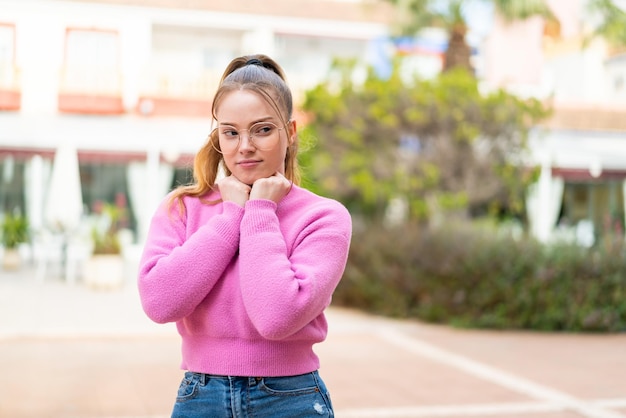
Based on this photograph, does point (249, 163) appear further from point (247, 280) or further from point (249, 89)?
point (247, 280)

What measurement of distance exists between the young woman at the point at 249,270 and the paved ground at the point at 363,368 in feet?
11.8

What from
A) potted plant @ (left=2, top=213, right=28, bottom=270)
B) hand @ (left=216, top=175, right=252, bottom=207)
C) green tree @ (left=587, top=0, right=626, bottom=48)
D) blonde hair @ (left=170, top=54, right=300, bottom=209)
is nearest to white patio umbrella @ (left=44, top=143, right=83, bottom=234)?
potted plant @ (left=2, top=213, right=28, bottom=270)

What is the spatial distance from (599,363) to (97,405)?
4.57 m

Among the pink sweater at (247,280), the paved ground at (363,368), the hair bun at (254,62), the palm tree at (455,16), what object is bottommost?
the paved ground at (363,368)

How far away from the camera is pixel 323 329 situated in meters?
1.90

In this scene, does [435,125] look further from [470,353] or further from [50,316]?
Result: [50,316]

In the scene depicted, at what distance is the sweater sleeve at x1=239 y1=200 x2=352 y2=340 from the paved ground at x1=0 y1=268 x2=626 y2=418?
367cm

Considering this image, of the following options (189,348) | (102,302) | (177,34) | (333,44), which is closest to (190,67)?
(177,34)

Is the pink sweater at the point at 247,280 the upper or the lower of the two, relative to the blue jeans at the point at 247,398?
upper

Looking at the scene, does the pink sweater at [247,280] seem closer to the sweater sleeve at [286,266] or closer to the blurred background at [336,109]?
the sweater sleeve at [286,266]

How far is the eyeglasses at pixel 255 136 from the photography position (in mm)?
1823

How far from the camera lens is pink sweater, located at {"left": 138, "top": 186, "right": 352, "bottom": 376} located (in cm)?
172

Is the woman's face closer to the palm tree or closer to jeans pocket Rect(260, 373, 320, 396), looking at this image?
jeans pocket Rect(260, 373, 320, 396)

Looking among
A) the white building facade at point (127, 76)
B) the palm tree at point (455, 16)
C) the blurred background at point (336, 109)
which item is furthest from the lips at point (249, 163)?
the white building facade at point (127, 76)
